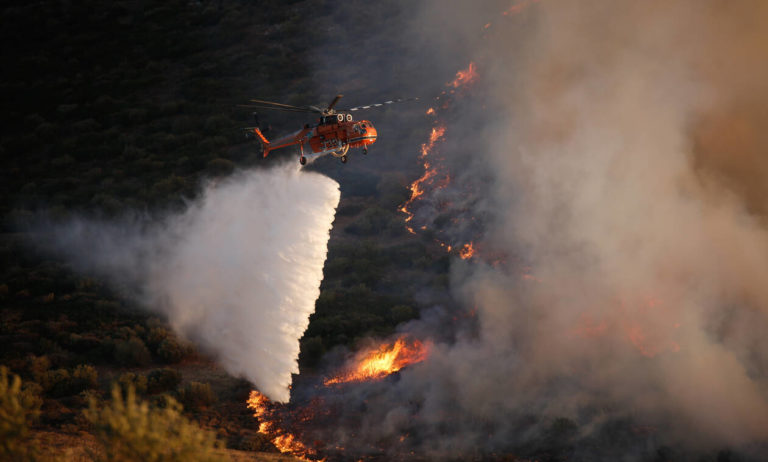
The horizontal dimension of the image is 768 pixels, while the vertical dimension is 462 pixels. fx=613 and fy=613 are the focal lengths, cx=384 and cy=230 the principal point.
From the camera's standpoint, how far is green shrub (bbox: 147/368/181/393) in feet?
84.7

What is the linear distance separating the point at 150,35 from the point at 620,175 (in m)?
59.5

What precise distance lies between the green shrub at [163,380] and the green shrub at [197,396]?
3.80ft

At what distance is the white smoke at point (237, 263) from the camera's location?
26500 millimetres

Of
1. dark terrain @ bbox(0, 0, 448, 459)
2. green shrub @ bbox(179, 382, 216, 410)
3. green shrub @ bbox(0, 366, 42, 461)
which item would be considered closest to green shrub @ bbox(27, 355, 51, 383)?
dark terrain @ bbox(0, 0, 448, 459)

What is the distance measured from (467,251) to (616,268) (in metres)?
10.7

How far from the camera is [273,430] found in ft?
76.8

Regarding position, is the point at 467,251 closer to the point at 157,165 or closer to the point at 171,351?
the point at 171,351

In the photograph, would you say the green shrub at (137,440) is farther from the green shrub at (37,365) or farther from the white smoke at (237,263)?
the green shrub at (37,365)

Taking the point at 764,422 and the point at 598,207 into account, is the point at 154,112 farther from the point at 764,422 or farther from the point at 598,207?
the point at 764,422

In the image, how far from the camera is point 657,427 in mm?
22328

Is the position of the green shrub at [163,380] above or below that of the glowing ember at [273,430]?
above

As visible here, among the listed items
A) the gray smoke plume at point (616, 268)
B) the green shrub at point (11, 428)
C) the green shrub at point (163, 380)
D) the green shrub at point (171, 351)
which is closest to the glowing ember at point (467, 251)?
the gray smoke plume at point (616, 268)

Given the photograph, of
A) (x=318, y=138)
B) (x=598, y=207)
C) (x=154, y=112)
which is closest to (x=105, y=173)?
(x=154, y=112)

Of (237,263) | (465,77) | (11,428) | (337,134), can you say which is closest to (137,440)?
(11,428)
